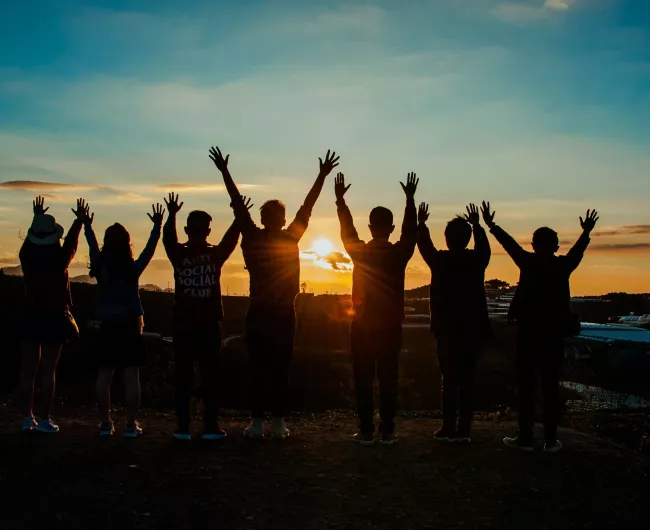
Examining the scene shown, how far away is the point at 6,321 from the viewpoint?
59.6 feet

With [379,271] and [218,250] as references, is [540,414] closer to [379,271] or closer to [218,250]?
[379,271]

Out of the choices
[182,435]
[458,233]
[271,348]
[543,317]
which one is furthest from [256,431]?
[543,317]

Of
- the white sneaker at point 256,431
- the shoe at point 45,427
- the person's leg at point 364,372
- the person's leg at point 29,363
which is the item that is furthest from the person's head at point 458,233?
the shoe at point 45,427

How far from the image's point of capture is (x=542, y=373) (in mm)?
7133

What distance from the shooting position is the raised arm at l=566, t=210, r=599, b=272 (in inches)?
280

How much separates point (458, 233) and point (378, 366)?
152 centimetres

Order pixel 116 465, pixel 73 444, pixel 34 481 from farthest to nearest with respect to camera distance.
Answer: pixel 73 444
pixel 116 465
pixel 34 481

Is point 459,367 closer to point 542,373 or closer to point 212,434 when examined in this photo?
point 542,373

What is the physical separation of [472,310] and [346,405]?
7001 mm

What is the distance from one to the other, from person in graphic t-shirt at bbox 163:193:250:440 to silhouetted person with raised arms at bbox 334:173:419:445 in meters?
1.30

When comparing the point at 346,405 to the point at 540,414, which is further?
the point at 346,405

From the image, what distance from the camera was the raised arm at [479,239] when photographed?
727cm

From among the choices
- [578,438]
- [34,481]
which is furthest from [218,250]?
[578,438]

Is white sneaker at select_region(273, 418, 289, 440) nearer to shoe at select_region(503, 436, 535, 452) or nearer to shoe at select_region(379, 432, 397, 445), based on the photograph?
shoe at select_region(379, 432, 397, 445)
